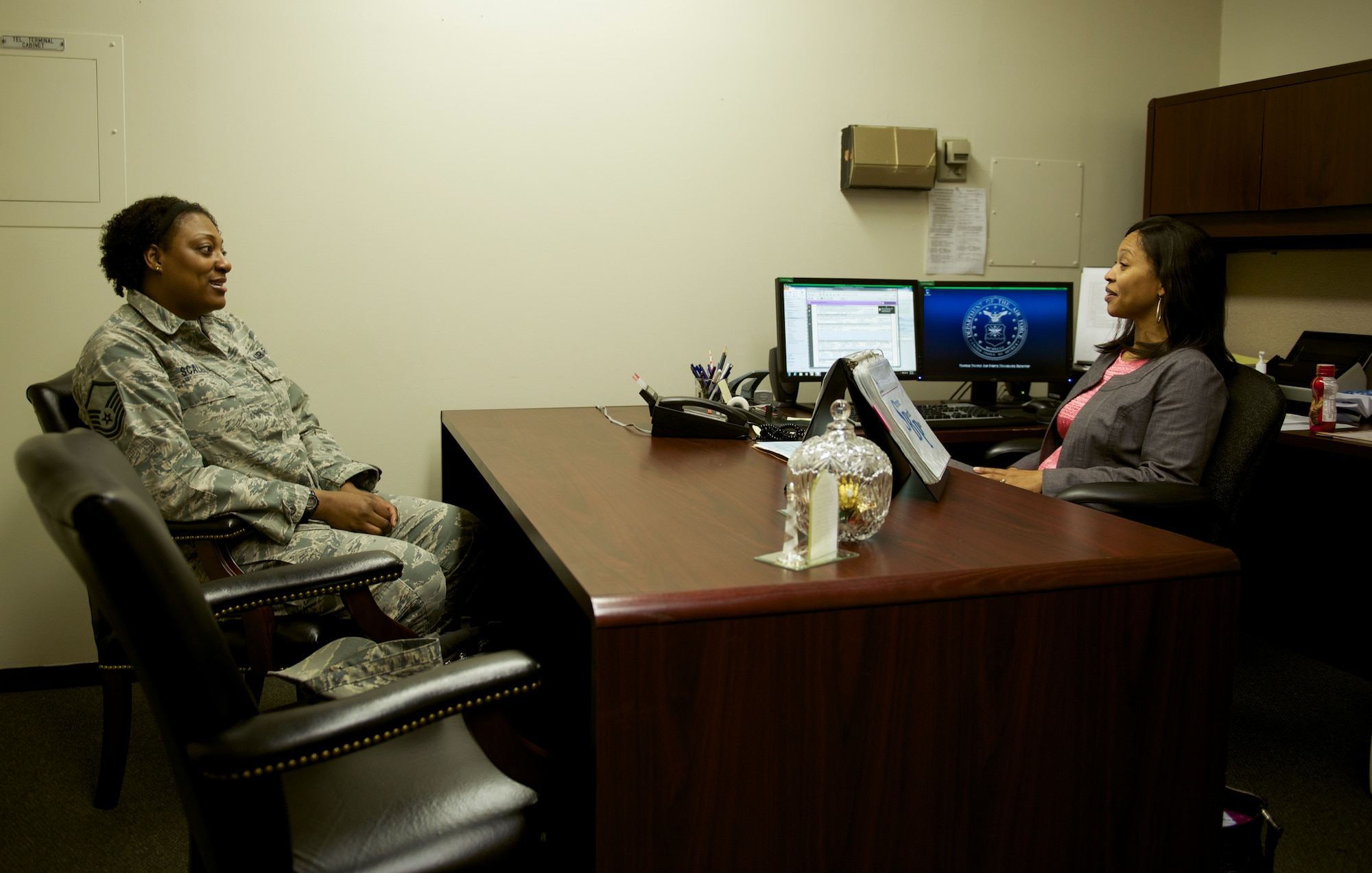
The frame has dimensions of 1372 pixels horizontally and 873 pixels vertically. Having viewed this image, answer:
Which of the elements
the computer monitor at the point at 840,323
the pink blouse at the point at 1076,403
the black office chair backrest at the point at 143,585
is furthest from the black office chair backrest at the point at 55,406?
the pink blouse at the point at 1076,403

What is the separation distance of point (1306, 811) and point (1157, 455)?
835 millimetres

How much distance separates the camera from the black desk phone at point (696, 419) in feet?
7.19

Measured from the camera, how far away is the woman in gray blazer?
6.57ft

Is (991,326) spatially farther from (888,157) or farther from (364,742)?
(364,742)

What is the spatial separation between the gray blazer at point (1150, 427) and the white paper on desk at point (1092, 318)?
1.01 metres

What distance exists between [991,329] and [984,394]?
22 cm

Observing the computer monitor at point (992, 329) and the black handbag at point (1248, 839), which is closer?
the black handbag at point (1248, 839)

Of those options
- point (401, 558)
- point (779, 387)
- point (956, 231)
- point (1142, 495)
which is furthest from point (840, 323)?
point (401, 558)

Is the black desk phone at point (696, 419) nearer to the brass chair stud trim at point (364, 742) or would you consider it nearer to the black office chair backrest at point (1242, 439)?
Answer: the black office chair backrest at point (1242, 439)

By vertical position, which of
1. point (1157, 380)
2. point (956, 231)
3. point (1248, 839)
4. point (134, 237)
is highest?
point (956, 231)

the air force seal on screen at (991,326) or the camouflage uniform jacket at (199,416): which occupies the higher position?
the air force seal on screen at (991,326)

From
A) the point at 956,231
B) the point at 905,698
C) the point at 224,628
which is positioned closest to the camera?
the point at 905,698

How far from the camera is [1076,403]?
2.34 metres

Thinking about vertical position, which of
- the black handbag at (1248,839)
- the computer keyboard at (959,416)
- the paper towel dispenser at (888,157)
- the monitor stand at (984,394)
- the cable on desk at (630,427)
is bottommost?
the black handbag at (1248,839)
